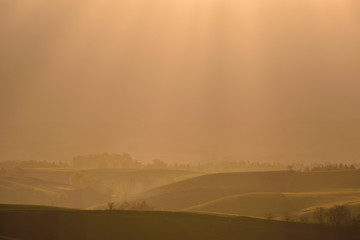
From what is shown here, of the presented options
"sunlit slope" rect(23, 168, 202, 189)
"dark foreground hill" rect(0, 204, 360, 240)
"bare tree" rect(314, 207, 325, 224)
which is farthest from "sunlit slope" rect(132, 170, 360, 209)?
"dark foreground hill" rect(0, 204, 360, 240)

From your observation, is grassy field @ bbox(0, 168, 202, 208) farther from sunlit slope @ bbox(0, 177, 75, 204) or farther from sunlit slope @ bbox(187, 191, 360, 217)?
sunlit slope @ bbox(187, 191, 360, 217)

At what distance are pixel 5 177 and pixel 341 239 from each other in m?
138

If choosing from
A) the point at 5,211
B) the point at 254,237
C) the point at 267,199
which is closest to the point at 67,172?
the point at 267,199

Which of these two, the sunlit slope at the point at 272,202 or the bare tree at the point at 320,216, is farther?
the sunlit slope at the point at 272,202

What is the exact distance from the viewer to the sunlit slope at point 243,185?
104 meters

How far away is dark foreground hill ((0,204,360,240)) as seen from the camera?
2916 centimetres

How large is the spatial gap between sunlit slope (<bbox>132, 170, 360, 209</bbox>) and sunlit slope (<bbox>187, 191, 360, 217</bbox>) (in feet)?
42.9

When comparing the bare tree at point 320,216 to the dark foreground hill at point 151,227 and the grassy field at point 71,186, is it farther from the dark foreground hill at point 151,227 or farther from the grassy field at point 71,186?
the grassy field at point 71,186

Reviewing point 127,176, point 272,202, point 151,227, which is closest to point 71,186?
point 127,176

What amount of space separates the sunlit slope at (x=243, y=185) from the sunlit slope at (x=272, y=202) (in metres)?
13.1

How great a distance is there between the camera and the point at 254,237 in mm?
29531

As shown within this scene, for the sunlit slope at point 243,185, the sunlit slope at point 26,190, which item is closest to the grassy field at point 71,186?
the sunlit slope at point 26,190

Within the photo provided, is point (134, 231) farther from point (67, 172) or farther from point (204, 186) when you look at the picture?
point (67, 172)

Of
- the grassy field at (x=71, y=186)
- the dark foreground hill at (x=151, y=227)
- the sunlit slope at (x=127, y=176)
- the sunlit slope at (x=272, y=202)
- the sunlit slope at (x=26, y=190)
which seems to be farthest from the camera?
the sunlit slope at (x=127, y=176)
